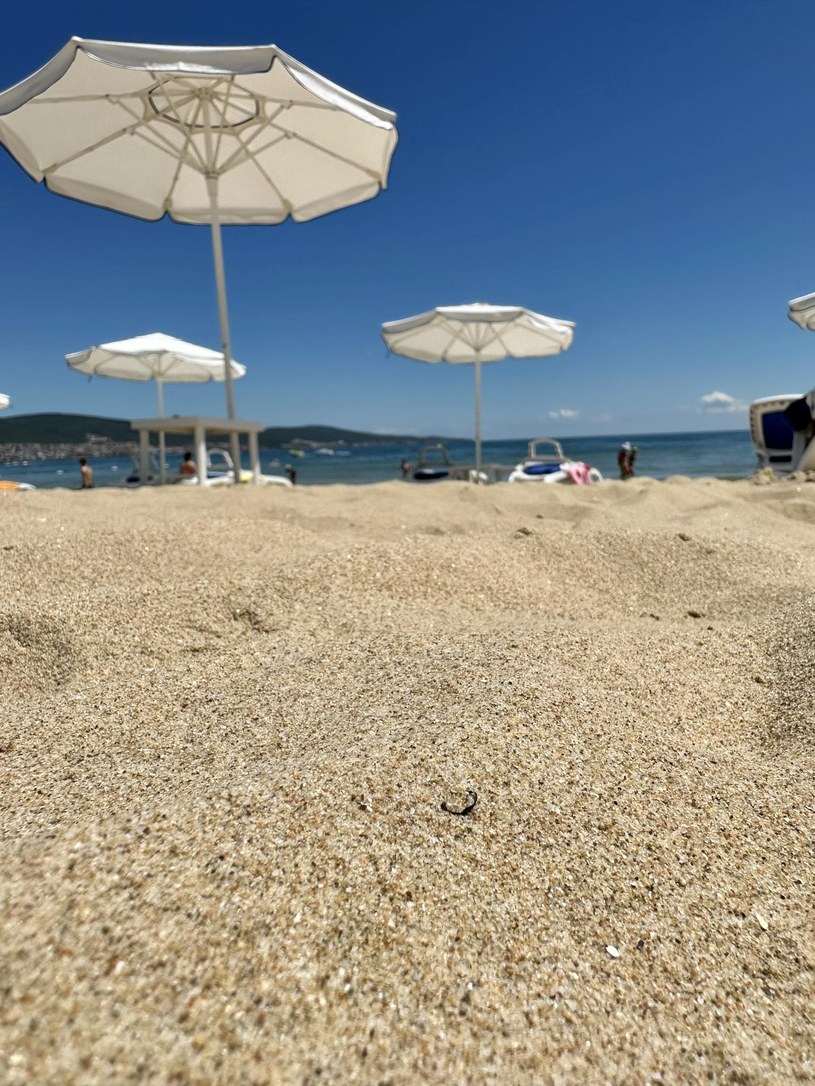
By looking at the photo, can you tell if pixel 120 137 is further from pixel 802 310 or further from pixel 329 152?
pixel 802 310

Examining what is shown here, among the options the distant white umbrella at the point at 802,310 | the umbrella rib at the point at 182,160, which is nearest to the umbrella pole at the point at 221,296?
the umbrella rib at the point at 182,160

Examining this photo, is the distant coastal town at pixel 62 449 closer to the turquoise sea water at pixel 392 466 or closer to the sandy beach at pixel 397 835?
the turquoise sea water at pixel 392 466

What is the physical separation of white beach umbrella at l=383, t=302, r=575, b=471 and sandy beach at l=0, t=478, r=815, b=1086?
6815 mm

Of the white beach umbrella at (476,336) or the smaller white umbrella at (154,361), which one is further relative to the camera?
the smaller white umbrella at (154,361)

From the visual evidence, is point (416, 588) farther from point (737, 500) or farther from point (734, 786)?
point (737, 500)

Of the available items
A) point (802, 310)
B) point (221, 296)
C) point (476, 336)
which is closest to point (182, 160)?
point (221, 296)

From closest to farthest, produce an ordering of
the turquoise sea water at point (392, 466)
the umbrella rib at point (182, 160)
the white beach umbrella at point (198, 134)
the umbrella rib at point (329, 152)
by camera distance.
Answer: the white beach umbrella at point (198, 134) < the umbrella rib at point (182, 160) < the umbrella rib at point (329, 152) < the turquoise sea water at point (392, 466)

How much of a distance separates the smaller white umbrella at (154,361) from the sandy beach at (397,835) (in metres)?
9.08

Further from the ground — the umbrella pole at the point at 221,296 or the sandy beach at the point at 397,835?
the umbrella pole at the point at 221,296

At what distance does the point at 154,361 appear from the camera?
1146 centimetres

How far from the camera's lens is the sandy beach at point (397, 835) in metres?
0.63

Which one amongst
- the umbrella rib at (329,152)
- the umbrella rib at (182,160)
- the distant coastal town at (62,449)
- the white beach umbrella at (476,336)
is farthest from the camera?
the distant coastal town at (62,449)

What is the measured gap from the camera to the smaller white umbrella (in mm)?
10281

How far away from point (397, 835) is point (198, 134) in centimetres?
650
